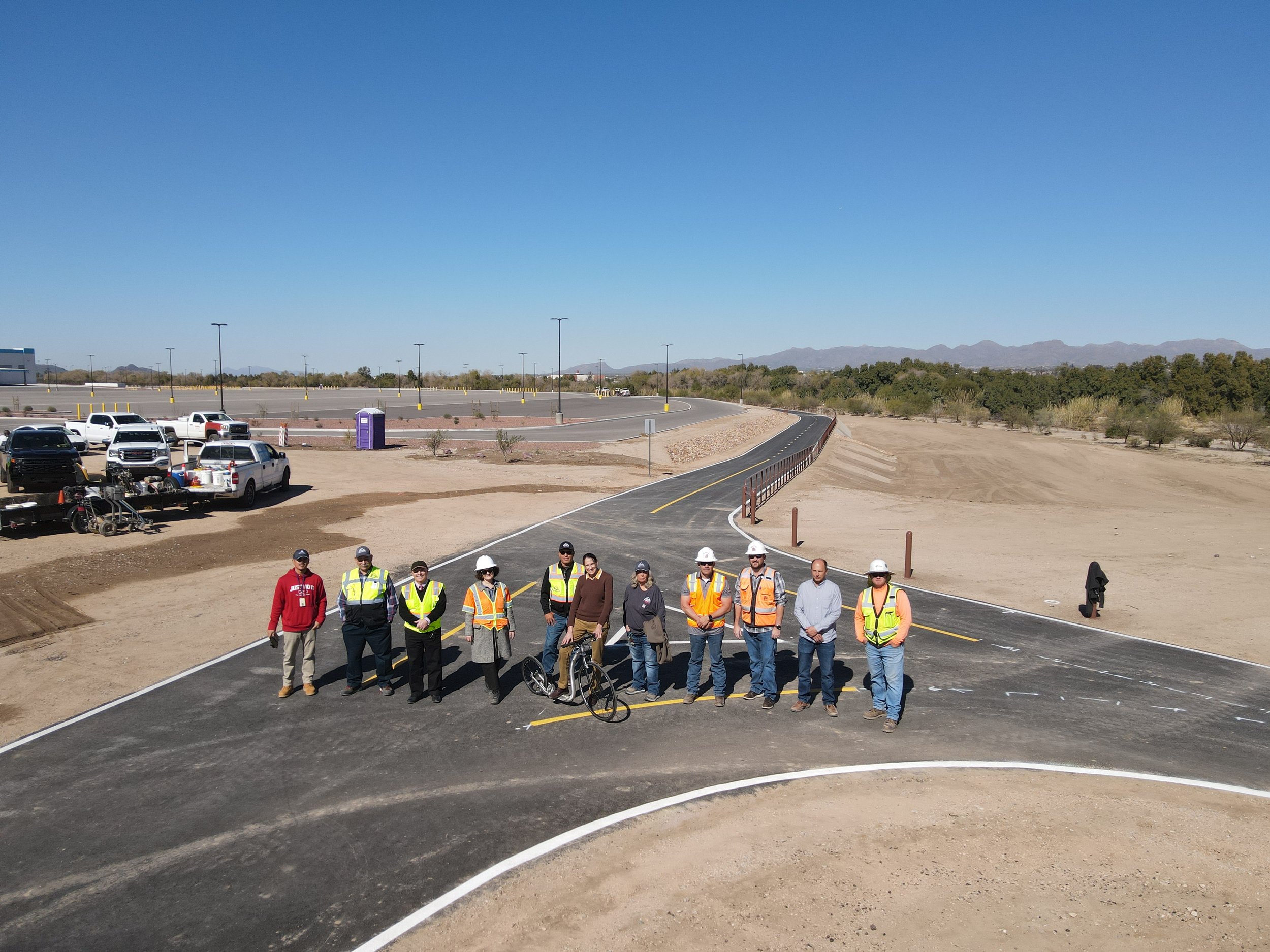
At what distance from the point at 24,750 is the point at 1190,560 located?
24.5 meters

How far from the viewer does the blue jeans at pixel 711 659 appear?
9.72 m

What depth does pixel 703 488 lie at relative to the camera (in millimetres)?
33969

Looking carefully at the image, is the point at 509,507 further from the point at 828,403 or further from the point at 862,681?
the point at 828,403

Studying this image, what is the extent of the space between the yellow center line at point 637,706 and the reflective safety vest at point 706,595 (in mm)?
1406

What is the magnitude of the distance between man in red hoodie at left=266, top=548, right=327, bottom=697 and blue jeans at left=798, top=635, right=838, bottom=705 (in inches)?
242

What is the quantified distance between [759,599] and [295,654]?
612 centimetres

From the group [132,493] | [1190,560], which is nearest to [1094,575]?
[1190,560]

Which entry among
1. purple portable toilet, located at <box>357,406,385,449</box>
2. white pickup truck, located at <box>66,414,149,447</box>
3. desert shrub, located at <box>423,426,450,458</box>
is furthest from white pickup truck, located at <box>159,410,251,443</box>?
desert shrub, located at <box>423,426,450,458</box>

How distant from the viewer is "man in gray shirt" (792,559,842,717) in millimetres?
9242

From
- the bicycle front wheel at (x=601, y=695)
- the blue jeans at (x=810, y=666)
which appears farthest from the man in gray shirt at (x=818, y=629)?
the bicycle front wheel at (x=601, y=695)

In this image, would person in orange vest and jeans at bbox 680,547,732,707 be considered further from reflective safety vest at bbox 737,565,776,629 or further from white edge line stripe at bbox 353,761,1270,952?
white edge line stripe at bbox 353,761,1270,952

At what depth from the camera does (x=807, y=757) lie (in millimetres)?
8422

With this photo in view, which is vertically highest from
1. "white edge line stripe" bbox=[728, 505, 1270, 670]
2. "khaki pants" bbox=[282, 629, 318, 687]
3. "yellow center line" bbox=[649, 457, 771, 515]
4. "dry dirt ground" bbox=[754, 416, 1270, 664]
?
"khaki pants" bbox=[282, 629, 318, 687]

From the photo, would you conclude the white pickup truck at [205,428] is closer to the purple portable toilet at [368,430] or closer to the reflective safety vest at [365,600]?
the purple portable toilet at [368,430]
